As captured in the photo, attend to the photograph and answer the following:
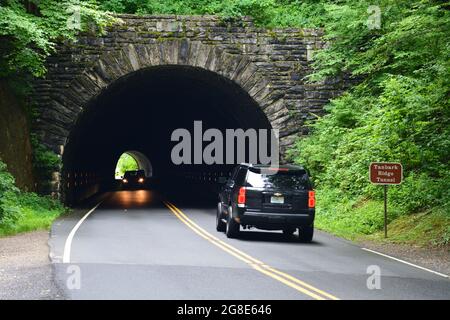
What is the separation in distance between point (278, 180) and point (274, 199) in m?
0.52

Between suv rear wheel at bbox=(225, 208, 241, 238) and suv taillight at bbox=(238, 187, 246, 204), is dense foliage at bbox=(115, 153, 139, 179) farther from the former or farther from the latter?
suv taillight at bbox=(238, 187, 246, 204)

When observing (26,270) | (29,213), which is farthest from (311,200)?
(29,213)

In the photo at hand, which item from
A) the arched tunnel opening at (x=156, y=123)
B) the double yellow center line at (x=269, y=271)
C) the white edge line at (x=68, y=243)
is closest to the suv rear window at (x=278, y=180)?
the double yellow center line at (x=269, y=271)

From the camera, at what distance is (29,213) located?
23.3 metres

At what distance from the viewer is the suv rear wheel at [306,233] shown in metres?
18.1

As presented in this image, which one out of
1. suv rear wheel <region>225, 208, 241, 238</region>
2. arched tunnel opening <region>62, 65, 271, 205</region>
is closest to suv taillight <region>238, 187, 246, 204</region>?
suv rear wheel <region>225, 208, 241, 238</region>

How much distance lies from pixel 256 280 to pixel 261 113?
60.7 feet

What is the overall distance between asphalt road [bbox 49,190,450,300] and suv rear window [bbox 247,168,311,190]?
57.3 inches

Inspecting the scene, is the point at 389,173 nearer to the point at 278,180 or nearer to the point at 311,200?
the point at 311,200

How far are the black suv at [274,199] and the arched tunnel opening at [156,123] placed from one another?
7.71 feet

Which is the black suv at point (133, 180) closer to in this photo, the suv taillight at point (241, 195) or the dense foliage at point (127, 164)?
the suv taillight at point (241, 195)

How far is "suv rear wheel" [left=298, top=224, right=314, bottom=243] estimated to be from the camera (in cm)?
1813

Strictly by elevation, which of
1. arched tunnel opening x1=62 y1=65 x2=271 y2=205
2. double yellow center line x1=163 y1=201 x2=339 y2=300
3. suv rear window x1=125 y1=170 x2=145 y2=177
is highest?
arched tunnel opening x1=62 y1=65 x2=271 y2=205
